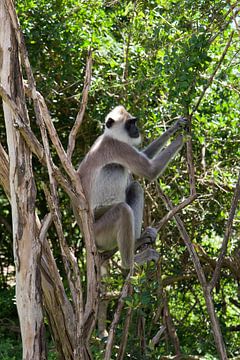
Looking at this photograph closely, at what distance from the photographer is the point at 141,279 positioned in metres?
4.01

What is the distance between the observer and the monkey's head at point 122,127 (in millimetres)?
5297

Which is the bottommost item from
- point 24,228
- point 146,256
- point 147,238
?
point 24,228

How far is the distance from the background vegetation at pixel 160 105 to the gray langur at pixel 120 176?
239 mm

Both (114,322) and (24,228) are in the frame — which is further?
(24,228)

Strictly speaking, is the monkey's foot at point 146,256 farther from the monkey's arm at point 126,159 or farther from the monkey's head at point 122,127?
the monkey's head at point 122,127

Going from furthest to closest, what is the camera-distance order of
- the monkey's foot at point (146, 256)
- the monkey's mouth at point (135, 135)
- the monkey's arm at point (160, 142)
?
the monkey's mouth at point (135, 135), the monkey's foot at point (146, 256), the monkey's arm at point (160, 142)

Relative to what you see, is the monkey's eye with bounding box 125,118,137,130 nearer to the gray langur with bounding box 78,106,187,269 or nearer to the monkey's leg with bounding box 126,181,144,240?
the gray langur with bounding box 78,106,187,269


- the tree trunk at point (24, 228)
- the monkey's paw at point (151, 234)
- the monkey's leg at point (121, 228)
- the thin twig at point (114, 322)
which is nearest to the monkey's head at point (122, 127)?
the monkey's leg at point (121, 228)

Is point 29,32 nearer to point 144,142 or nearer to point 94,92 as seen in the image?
point 94,92

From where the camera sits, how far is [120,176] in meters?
5.35

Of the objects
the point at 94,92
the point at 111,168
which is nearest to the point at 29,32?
the point at 94,92

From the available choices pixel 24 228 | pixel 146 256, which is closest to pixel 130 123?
pixel 146 256

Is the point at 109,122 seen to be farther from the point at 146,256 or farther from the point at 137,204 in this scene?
the point at 146,256

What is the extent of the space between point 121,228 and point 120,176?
47 cm
